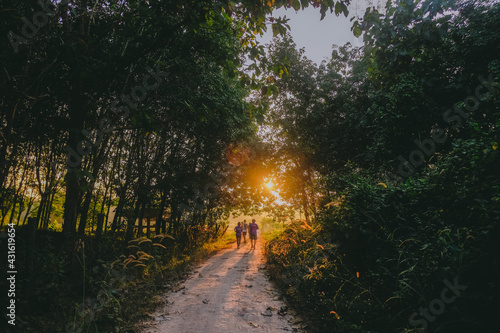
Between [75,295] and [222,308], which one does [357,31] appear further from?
[75,295]

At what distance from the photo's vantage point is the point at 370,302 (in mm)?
3918

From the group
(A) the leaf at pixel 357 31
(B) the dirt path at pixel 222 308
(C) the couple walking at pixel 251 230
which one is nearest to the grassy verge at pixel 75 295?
(B) the dirt path at pixel 222 308

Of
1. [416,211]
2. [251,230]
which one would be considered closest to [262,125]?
[416,211]

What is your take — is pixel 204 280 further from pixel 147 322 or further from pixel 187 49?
pixel 187 49

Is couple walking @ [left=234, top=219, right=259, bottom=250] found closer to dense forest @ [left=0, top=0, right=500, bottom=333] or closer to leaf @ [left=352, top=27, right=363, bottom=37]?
dense forest @ [left=0, top=0, right=500, bottom=333]

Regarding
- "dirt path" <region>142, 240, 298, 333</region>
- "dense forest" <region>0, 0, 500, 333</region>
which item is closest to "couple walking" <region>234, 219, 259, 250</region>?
"dense forest" <region>0, 0, 500, 333</region>

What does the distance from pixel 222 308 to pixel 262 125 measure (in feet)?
11.8

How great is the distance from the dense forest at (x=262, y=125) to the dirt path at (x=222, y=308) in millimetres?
464

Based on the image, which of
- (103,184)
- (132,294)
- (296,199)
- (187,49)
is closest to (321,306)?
(132,294)

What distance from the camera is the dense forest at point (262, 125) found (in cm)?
271

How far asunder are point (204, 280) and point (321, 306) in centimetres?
390

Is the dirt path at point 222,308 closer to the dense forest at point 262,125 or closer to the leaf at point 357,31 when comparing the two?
the dense forest at point 262,125

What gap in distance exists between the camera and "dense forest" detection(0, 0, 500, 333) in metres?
2.71

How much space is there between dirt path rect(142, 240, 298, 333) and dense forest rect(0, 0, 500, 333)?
1.52 feet
